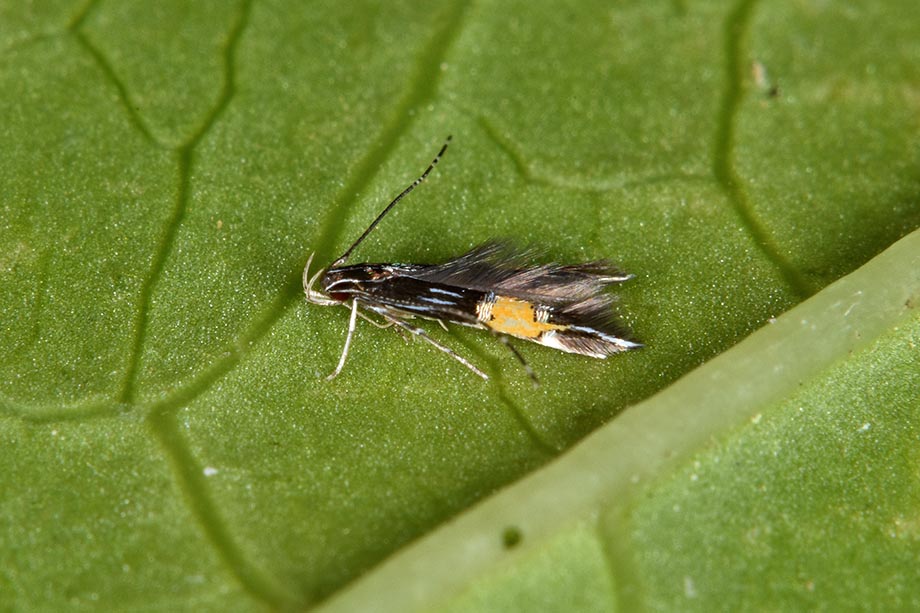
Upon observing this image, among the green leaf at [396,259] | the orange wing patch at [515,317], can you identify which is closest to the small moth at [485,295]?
the orange wing patch at [515,317]

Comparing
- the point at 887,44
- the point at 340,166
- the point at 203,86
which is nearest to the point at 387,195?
the point at 340,166

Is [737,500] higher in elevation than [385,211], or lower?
lower

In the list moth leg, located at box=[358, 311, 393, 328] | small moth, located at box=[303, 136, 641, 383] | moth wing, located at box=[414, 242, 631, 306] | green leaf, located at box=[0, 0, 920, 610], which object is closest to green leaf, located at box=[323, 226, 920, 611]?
green leaf, located at box=[0, 0, 920, 610]

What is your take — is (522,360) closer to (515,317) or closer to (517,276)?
(515,317)

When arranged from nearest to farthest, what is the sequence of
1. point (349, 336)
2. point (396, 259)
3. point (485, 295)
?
point (349, 336)
point (485, 295)
point (396, 259)

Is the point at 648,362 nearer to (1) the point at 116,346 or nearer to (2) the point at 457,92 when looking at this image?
(2) the point at 457,92

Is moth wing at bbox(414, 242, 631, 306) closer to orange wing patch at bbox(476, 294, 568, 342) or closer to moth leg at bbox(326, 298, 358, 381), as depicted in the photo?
orange wing patch at bbox(476, 294, 568, 342)

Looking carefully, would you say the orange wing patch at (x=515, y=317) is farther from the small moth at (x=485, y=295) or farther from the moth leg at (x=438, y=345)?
the moth leg at (x=438, y=345)

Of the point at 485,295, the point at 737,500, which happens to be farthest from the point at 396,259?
the point at 737,500
